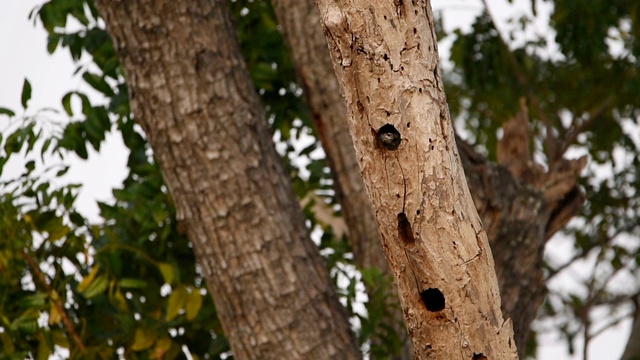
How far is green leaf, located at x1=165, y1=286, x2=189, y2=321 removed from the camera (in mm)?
2973

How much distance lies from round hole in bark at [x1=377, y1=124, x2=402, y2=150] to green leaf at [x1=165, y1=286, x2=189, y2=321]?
1441mm

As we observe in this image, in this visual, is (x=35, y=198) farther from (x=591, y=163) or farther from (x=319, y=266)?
(x=591, y=163)

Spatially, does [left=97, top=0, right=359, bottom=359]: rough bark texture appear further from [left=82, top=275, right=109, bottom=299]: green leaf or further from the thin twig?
the thin twig

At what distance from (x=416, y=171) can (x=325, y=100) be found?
145cm

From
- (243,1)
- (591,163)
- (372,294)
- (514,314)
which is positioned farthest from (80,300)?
(591,163)

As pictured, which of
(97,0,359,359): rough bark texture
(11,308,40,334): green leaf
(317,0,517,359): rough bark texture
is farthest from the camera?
(11,308,40,334): green leaf

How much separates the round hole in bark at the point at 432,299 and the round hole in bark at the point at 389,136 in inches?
10.5

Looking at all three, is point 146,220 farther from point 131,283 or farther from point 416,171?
point 416,171

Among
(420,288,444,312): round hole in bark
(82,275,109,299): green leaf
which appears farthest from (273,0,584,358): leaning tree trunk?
(420,288,444,312): round hole in bark

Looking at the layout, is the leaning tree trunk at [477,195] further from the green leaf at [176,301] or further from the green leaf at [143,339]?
the green leaf at [143,339]

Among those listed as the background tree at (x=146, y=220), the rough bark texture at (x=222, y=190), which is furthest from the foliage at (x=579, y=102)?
the rough bark texture at (x=222, y=190)

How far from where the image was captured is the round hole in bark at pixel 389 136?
1.70 meters

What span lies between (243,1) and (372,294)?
1092 millimetres

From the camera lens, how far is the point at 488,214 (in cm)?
304
